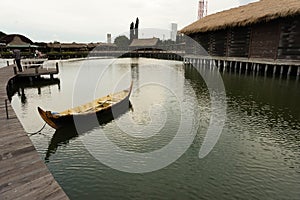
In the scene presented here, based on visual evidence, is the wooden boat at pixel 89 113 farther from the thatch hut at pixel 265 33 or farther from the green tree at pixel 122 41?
the green tree at pixel 122 41

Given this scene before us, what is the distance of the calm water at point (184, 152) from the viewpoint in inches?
226

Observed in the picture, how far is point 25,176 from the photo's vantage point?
4727 millimetres

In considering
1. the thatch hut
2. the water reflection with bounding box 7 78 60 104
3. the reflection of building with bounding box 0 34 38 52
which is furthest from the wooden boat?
the reflection of building with bounding box 0 34 38 52

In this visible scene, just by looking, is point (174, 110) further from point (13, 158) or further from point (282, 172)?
point (13, 158)

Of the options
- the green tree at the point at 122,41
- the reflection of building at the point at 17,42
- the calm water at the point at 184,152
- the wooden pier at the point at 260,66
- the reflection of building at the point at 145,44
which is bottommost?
the calm water at the point at 184,152

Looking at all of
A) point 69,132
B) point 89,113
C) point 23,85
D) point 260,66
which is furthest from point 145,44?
point 69,132

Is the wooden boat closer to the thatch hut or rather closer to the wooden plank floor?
the wooden plank floor

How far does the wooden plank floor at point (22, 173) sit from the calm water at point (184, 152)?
3.59 feet

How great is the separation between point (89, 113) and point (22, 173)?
16.9 feet

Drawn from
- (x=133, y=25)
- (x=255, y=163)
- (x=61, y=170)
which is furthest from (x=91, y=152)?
(x=133, y=25)

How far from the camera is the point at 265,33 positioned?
24891 millimetres

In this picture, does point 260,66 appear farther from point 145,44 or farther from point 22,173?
point 145,44

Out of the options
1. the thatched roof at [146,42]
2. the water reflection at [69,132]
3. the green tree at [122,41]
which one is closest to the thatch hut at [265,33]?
the water reflection at [69,132]

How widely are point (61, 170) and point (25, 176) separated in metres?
1.95
